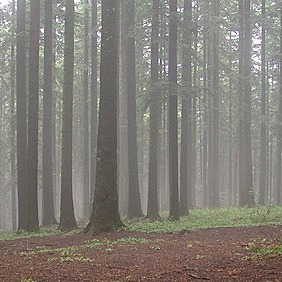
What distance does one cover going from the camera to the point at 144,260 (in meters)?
10.5

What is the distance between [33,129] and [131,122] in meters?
5.71

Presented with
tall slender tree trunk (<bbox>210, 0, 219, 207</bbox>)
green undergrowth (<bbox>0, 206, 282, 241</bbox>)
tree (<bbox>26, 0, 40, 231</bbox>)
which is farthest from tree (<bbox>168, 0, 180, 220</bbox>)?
tall slender tree trunk (<bbox>210, 0, 219, 207</bbox>)

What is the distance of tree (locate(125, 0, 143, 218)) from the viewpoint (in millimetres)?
23266

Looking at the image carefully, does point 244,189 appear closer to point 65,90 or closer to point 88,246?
point 65,90

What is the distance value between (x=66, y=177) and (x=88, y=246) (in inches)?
256

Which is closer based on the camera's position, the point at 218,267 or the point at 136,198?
the point at 218,267

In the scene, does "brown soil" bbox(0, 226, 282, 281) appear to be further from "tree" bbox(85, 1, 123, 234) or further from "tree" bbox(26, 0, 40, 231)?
"tree" bbox(26, 0, 40, 231)

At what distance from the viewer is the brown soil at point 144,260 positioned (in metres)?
8.39

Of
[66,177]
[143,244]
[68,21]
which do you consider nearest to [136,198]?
[66,177]

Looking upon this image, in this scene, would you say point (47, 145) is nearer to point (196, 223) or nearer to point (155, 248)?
point (196, 223)

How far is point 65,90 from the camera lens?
19.6 m

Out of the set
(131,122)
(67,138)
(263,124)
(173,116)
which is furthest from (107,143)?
(263,124)

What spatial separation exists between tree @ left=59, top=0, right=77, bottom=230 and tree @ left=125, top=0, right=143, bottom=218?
4.26 metres

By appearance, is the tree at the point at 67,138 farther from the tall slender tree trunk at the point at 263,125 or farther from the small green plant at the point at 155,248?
the tall slender tree trunk at the point at 263,125
